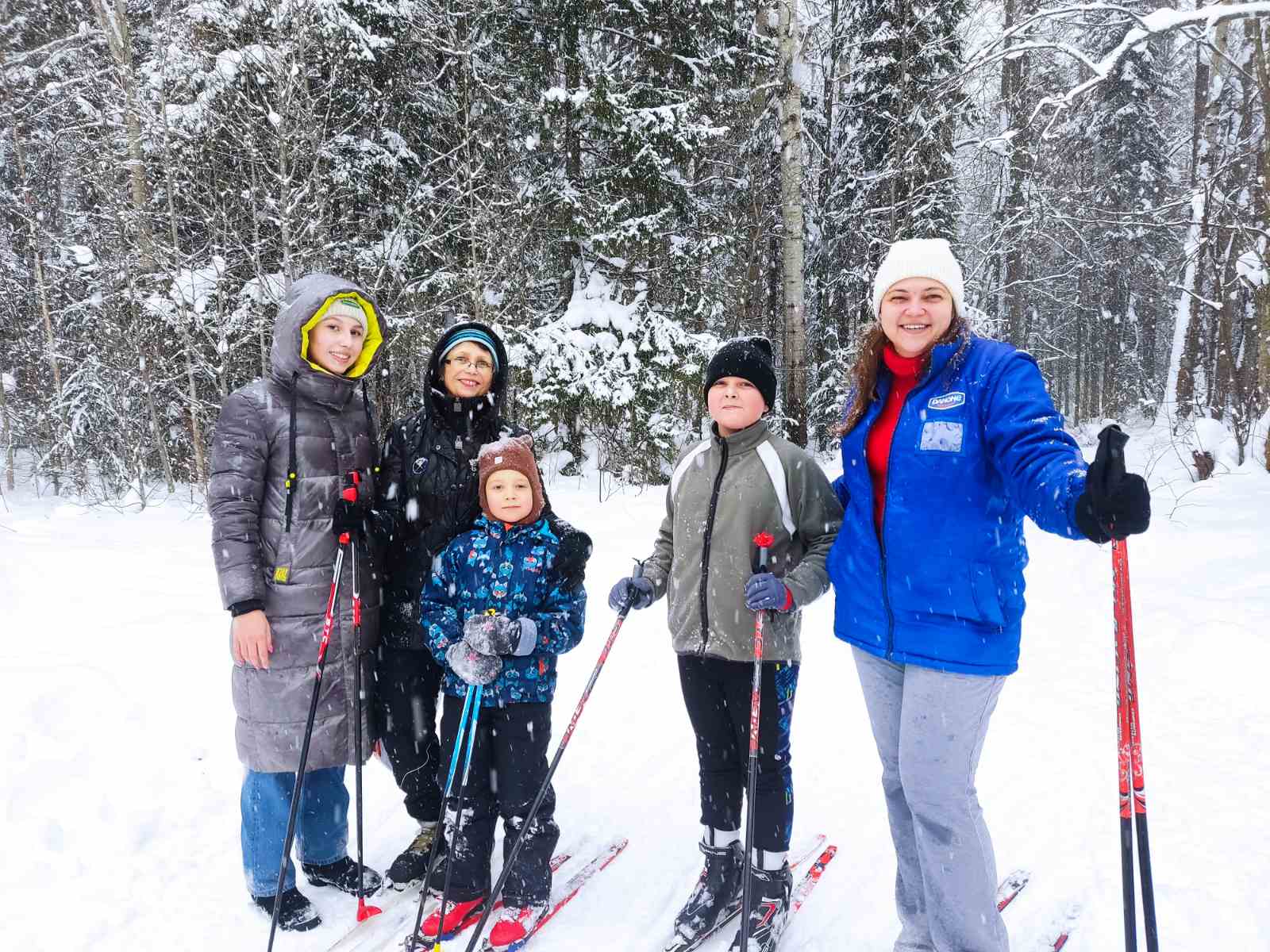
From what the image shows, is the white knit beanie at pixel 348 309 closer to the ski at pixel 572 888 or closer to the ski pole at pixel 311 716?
the ski pole at pixel 311 716

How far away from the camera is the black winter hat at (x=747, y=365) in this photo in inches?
110

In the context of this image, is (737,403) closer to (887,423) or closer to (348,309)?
(887,423)

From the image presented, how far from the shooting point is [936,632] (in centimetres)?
211

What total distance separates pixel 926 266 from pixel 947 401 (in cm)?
42

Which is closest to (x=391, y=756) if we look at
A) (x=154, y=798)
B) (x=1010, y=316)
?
(x=154, y=798)

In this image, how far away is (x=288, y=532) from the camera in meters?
2.84

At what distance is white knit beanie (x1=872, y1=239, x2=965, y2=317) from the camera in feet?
7.19

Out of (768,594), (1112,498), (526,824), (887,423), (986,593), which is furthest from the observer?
(526,824)

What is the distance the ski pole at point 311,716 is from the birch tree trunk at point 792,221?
8.43 metres

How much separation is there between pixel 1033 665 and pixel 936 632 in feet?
11.9

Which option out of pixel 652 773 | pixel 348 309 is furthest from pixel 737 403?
pixel 652 773

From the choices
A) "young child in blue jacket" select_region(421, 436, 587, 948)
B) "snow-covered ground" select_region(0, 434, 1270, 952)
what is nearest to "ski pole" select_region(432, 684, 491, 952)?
"young child in blue jacket" select_region(421, 436, 587, 948)

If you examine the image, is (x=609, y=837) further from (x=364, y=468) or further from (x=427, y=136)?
(x=427, y=136)

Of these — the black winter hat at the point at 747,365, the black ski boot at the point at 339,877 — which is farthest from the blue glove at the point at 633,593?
the black ski boot at the point at 339,877
